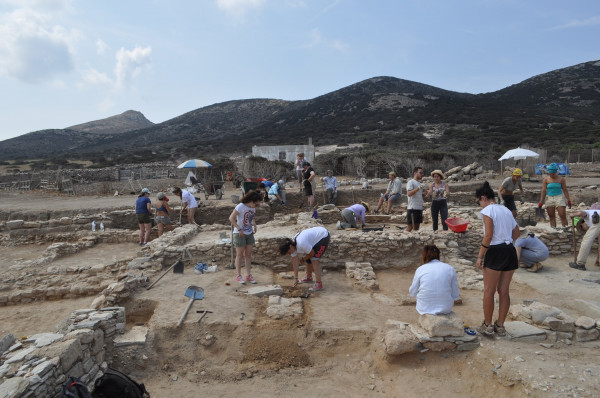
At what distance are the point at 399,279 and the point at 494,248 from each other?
3.53 metres

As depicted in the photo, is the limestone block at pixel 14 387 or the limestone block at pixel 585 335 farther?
the limestone block at pixel 585 335

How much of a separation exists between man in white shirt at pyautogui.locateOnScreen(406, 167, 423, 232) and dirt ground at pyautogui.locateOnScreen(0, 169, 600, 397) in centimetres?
271

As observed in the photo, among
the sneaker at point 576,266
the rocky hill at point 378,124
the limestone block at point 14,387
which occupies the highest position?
the rocky hill at point 378,124

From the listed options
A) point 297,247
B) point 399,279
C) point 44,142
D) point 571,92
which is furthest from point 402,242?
point 44,142

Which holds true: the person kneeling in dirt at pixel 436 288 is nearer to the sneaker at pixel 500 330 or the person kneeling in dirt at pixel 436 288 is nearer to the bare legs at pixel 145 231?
the sneaker at pixel 500 330

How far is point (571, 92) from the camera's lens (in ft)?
207

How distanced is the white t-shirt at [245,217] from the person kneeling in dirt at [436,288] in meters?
3.13

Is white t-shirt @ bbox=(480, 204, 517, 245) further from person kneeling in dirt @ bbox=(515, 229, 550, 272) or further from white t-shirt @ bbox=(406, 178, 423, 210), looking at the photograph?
white t-shirt @ bbox=(406, 178, 423, 210)

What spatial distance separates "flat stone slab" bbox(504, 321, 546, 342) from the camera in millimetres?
4203

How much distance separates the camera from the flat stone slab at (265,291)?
591 centimetres

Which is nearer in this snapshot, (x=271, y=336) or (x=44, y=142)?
(x=271, y=336)

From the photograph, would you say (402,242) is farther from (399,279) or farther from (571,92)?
(571,92)

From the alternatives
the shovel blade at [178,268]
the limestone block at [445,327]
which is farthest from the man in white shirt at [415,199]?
the shovel blade at [178,268]

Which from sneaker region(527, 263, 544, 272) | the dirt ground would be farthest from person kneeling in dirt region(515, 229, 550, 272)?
the dirt ground
